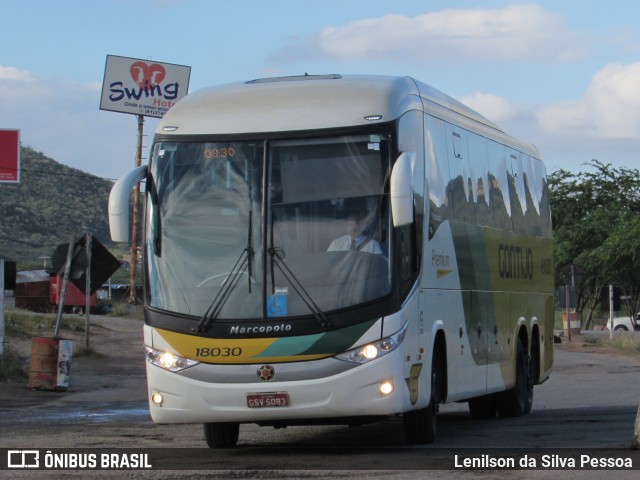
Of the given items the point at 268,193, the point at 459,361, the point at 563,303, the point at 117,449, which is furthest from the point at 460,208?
the point at 563,303

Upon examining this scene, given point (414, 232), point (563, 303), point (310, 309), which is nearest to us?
point (310, 309)

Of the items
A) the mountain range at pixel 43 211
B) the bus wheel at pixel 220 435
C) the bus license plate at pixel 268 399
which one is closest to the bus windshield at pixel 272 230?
the bus license plate at pixel 268 399

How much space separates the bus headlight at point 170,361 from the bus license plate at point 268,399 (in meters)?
0.63

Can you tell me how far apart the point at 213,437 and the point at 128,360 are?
20.3 metres

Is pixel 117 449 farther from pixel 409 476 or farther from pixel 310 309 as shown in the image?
pixel 409 476

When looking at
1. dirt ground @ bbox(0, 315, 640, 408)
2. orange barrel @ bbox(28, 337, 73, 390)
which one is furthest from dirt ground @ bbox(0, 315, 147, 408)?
orange barrel @ bbox(28, 337, 73, 390)

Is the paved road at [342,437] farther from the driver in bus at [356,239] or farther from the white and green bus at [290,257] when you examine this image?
the driver in bus at [356,239]

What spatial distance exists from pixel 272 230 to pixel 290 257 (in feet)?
1.01

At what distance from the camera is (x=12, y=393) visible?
2303 centimetres

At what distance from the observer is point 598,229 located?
6612cm

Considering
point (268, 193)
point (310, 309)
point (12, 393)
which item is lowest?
point (12, 393)

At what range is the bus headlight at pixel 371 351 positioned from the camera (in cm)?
1163

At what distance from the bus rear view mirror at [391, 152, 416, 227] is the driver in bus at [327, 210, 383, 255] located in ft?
1.04

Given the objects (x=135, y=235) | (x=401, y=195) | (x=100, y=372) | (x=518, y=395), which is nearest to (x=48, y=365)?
(x=100, y=372)
